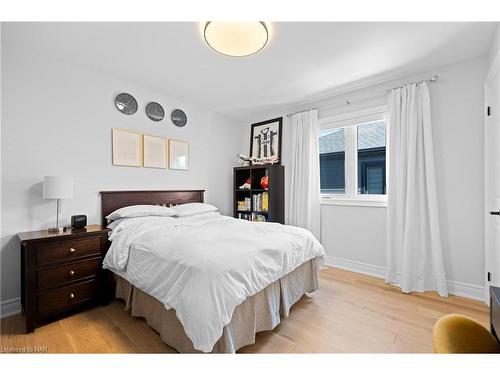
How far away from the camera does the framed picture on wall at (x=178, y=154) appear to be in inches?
129

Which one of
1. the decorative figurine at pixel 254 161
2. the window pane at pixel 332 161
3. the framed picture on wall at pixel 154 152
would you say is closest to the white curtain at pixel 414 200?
the window pane at pixel 332 161

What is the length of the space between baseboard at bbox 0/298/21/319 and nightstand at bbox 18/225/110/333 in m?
0.20

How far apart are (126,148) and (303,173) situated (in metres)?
2.47

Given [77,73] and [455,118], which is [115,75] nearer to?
[77,73]

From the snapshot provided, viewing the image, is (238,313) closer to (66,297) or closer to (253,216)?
(66,297)

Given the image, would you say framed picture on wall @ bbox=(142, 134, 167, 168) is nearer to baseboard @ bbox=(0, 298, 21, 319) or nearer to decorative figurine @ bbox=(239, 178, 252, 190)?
decorative figurine @ bbox=(239, 178, 252, 190)

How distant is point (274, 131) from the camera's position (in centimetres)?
395

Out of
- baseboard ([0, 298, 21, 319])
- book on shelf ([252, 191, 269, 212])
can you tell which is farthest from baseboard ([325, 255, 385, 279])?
baseboard ([0, 298, 21, 319])

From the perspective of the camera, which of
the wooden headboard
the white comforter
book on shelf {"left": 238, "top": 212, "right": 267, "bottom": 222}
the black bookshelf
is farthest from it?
book on shelf {"left": 238, "top": 212, "right": 267, "bottom": 222}

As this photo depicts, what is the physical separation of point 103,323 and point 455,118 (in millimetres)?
3930

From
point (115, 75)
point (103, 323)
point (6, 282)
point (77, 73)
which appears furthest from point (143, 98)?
point (103, 323)

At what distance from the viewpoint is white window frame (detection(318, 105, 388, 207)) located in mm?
3010

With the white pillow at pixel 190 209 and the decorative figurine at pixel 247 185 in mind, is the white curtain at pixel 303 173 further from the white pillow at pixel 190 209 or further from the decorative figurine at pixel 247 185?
the white pillow at pixel 190 209

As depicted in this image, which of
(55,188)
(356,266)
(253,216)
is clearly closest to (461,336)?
(356,266)
